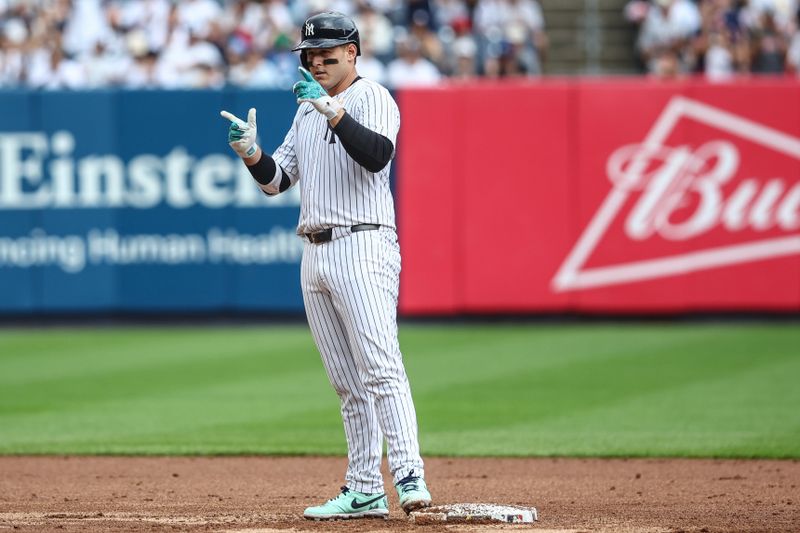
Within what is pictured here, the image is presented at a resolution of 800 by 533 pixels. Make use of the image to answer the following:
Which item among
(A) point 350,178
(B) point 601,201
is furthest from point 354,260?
(B) point 601,201

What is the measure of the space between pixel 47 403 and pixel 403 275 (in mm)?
5808

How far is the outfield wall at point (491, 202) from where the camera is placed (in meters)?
15.8

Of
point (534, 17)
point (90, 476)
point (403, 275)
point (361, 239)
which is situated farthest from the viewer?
point (534, 17)

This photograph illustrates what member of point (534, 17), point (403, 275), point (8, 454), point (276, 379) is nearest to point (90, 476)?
point (8, 454)

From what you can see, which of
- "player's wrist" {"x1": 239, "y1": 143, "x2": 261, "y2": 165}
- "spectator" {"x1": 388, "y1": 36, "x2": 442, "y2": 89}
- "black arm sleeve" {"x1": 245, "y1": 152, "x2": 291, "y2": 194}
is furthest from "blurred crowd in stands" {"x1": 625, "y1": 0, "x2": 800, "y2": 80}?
"player's wrist" {"x1": 239, "y1": 143, "x2": 261, "y2": 165}

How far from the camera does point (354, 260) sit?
5941 mm

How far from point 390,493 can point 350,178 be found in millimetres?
1919

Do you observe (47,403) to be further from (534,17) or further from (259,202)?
(534,17)

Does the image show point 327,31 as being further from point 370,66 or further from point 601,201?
point 370,66

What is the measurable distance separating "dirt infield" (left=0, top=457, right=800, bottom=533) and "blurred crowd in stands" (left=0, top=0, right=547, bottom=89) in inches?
346

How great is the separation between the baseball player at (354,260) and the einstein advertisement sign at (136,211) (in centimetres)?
964

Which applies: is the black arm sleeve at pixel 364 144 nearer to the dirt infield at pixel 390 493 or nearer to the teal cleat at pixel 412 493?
the teal cleat at pixel 412 493

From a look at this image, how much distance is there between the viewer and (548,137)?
1598cm

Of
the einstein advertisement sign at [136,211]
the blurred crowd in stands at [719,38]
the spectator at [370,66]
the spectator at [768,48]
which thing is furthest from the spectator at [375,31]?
the spectator at [768,48]
